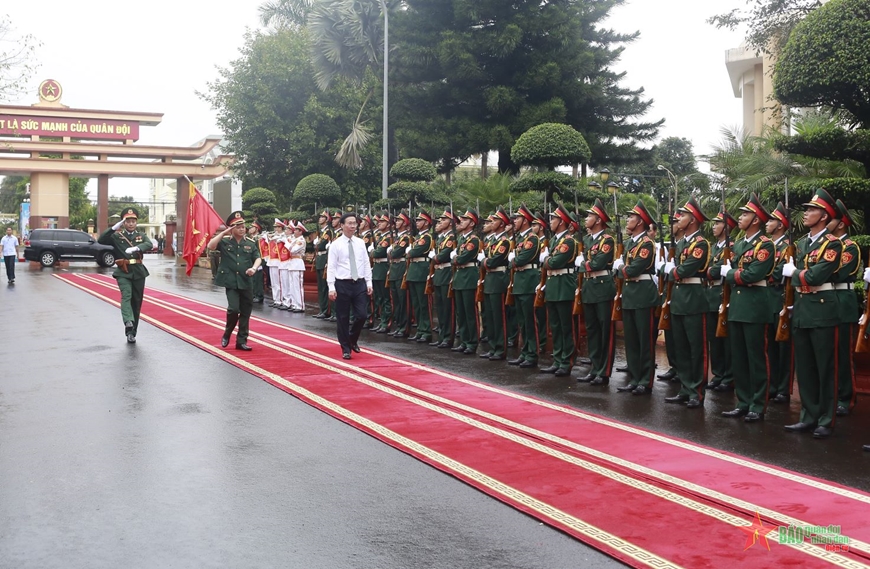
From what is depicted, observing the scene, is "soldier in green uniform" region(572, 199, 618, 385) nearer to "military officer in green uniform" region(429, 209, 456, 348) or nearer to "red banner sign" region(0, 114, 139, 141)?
"military officer in green uniform" region(429, 209, 456, 348)

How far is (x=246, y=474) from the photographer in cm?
600

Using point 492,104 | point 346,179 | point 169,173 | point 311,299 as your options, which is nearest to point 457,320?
point 311,299

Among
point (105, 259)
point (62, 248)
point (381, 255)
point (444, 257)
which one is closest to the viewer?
point (444, 257)

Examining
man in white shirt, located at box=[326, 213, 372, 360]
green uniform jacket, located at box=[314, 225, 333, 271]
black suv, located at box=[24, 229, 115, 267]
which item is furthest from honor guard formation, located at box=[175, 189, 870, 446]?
black suv, located at box=[24, 229, 115, 267]

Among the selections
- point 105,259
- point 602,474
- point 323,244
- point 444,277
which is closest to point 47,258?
point 105,259

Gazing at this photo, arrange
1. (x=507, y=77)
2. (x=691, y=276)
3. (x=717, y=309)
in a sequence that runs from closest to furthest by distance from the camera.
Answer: (x=691, y=276) → (x=717, y=309) → (x=507, y=77)

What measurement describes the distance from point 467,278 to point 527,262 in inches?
53.3

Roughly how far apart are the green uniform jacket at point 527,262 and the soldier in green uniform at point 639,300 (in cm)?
178

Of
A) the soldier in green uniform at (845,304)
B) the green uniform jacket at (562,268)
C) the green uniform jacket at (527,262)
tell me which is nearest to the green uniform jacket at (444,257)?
the green uniform jacket at (527,262)

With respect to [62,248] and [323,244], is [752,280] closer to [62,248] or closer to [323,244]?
[323,244]

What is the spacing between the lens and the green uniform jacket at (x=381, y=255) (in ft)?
47.0

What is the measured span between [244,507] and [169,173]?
4874cm

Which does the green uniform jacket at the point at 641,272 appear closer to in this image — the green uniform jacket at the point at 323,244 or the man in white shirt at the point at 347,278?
the man in white shirt at the point at 347,278

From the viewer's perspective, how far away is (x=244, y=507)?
5281mm
